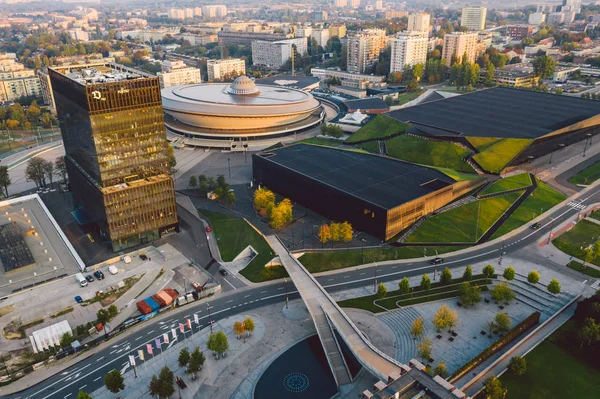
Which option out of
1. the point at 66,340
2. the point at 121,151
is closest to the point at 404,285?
the point at 66,340

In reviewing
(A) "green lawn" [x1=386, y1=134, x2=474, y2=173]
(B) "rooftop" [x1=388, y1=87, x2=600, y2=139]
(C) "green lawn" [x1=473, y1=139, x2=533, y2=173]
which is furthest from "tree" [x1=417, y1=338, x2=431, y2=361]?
(B) "rooftop" [x1=388, y1=87, x2=600, y2=139]

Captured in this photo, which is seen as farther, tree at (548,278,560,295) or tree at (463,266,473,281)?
tree at (463,266,473,281)

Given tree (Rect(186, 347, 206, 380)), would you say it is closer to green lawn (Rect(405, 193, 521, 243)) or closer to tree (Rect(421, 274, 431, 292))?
tree (Rect(421, 274, 431, 292))

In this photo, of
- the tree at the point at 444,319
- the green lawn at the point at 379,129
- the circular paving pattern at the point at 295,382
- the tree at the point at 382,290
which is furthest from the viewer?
the green lawn at the point at 379,129

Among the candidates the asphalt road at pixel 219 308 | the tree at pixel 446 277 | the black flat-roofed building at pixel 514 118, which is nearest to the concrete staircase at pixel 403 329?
the tree at pixel 446 277

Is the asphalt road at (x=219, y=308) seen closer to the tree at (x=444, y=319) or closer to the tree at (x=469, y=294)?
the tree at (x=469, y=294)

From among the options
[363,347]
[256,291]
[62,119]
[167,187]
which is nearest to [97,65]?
[62,119]

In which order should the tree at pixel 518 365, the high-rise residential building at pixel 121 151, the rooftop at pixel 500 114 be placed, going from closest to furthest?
the tree at pixel 518 365 → the high-rise residential building at pixel 121 151 → the rooftop at pixel 500 114
